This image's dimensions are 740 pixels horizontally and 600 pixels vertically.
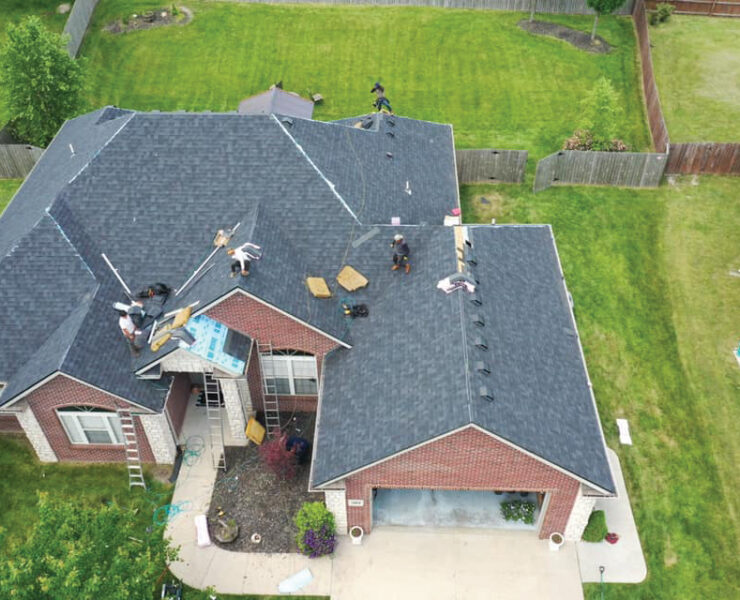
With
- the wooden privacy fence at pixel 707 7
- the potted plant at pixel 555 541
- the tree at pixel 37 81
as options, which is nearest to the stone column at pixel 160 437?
the potted plant at pixel 555 541

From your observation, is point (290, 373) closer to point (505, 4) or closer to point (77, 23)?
point (77, 23)

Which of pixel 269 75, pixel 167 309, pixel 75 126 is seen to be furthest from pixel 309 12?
pixel 167 309

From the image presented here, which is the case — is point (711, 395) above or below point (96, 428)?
below

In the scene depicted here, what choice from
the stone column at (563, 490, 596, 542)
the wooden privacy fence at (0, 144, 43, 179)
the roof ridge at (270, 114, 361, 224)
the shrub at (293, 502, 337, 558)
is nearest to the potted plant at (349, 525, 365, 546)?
the shrub at (293, 502, 337, 558)

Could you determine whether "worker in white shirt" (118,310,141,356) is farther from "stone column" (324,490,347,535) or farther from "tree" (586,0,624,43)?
"tree" (586,0,624,43)

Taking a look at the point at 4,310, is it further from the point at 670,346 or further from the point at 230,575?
the point at 670,346
